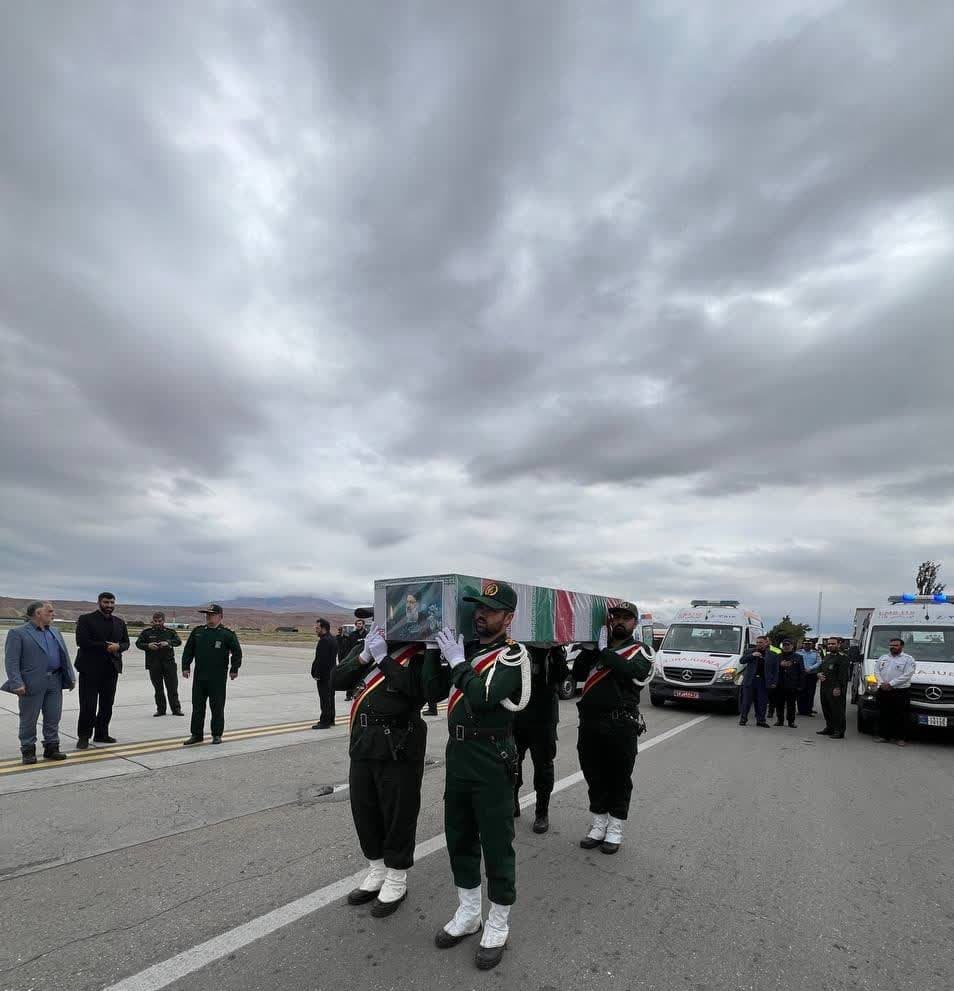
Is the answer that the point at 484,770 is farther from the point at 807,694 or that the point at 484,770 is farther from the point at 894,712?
the point at 807,694

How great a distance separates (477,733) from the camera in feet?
11.0

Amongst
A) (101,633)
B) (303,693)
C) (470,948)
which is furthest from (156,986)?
(303,693)

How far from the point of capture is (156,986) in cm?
282

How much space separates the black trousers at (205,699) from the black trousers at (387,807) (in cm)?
512

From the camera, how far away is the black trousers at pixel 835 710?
10.5m

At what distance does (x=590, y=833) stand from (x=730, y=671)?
9.34 m

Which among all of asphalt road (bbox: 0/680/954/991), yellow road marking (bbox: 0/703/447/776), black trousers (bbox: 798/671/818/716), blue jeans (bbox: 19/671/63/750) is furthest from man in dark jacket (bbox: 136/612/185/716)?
black trousers (bbox: 798/671/818/716)

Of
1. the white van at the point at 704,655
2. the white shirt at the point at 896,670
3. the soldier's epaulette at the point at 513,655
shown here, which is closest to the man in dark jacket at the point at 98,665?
the soldier's epaulette at the point at 513,655

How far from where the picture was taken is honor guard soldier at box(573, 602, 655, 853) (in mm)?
4707

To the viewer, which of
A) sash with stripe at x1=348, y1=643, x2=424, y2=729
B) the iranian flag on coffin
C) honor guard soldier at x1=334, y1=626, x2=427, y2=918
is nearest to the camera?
honor guard soldier at x1=334, y1=626, x2=427, y2=918

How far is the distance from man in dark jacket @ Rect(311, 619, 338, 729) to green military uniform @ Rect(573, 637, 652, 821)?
555 cm

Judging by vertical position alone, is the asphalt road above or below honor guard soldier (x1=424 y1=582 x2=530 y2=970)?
below

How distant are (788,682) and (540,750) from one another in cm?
916

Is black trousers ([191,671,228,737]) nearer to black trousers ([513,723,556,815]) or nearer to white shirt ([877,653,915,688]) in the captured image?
black trousers ([513,723,556,815])
